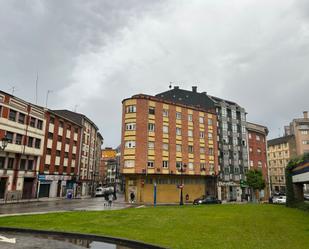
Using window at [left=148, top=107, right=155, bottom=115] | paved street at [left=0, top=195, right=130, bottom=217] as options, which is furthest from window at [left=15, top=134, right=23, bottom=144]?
window at [left=148, top=107, right=155, bottom=115]

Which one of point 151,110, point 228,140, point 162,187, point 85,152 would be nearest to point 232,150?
point 228,140

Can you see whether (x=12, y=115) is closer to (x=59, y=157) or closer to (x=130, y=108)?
(x=59, y=157)

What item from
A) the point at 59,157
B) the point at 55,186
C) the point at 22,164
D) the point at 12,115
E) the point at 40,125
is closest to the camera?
the point at 12,115

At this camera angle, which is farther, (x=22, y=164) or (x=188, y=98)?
(x=188, y=98)

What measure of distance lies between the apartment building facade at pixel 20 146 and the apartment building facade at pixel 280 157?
7836 centimetres

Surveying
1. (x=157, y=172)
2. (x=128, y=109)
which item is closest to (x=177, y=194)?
(x=157, y=172)

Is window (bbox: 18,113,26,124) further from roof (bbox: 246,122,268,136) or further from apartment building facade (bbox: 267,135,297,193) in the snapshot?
apartment building facade (bbox: 267,135,297,193)

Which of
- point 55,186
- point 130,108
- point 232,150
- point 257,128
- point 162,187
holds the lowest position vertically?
point 55,186

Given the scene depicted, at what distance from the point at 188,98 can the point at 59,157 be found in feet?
103

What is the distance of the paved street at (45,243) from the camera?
10.7 metres

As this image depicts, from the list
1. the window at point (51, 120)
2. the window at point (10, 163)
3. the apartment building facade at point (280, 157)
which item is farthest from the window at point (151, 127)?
the apartment building facade at point (280, 157)

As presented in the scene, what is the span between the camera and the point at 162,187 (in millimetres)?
47844

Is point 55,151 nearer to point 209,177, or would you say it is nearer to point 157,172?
point 157,172

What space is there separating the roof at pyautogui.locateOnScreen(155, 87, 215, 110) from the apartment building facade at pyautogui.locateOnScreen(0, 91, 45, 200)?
29149 mm
